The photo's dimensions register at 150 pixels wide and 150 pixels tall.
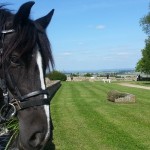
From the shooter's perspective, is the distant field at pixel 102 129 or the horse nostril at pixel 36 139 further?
the distant field at pixel 102 129

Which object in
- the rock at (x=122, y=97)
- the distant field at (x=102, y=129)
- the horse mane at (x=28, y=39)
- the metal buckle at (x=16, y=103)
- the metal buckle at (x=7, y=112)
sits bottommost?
the distant field at (x=102, y=129)

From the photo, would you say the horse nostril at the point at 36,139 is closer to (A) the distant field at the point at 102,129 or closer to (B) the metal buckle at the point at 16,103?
(B) the metal buckle at the point at 16,103

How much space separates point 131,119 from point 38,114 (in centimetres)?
1348

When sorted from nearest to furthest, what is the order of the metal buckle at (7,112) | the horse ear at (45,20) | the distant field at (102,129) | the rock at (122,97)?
the metal buckle at (7,112) → the horse ear at (45,20) → the distant field at (102,129) → the rock at (122,97)

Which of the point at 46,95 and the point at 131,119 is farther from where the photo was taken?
the point at 131,119

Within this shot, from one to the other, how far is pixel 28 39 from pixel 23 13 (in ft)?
0.85

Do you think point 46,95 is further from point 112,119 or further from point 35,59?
point 112,119

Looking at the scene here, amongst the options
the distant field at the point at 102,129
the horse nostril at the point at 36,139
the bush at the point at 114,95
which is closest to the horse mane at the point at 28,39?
the horse nostril at the point at 36,139

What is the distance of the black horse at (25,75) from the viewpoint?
3.76m

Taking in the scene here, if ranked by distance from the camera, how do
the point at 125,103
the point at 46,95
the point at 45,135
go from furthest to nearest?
the point at 125,103, the point at 46,95, the point at 45,135

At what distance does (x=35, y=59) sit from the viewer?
404 centimetres

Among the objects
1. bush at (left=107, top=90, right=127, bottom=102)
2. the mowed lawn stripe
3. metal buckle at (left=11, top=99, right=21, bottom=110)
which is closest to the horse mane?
metal buckle at (left=11, top=99, right=21, bottom=110)

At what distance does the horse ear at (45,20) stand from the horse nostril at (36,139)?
1.40 meters

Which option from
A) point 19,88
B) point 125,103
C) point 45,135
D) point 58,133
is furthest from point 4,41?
point 125,103
